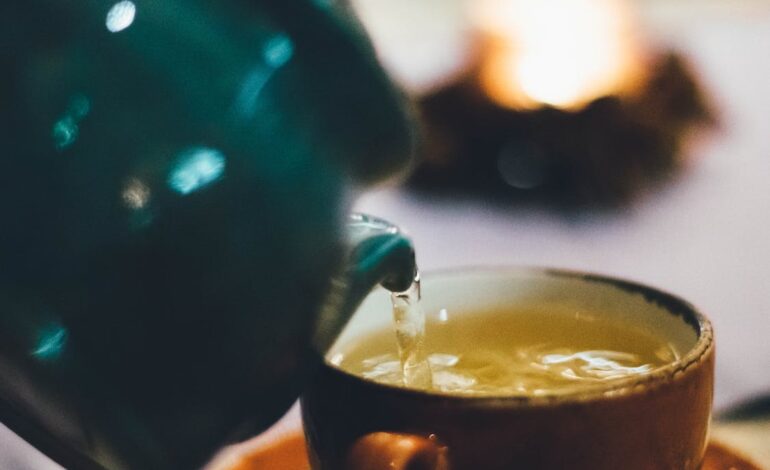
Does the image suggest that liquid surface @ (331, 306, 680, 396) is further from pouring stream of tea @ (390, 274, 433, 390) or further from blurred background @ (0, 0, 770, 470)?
blurred background @ (0, 0, 770, 470)

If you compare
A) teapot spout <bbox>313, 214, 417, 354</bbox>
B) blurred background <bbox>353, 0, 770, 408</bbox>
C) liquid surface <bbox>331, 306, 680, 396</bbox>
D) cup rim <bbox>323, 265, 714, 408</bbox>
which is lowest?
blurred background <bbox>353, 0, 770, 408</bbox>

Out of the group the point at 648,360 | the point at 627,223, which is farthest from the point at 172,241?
the point at 627,223

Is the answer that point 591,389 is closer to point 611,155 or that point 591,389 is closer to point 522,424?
point 522,424

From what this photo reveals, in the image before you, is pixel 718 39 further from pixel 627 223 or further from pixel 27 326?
pixel 27 326

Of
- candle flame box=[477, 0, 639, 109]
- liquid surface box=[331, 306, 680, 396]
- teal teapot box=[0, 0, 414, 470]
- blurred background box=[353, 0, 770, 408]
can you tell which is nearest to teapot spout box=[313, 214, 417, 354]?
teal teapot box=[0, 0, 414, 470]

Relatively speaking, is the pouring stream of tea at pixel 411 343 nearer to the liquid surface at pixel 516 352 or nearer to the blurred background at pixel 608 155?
the liquid surface at pixel 516 352
